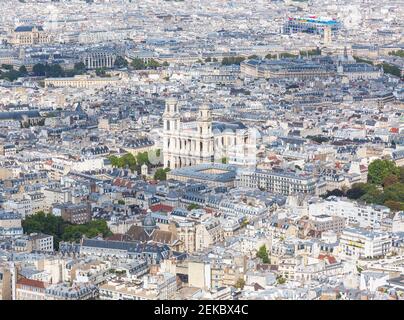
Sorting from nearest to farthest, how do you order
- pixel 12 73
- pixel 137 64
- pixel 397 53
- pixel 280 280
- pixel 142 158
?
1. pixel 280 280
2. pixel 142 158
3. pixel 12 73
4. pixel 137 64
5. pixel 397 53

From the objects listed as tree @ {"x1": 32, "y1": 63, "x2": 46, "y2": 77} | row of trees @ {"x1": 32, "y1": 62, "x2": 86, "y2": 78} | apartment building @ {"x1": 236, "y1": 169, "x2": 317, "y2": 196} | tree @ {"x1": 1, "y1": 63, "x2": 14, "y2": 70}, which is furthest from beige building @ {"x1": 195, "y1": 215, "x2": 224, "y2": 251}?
tree @ {"x1": 1, "y1": 63, "x2": 14, "y2": 70}

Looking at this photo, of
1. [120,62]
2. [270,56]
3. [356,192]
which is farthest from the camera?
[270,56]

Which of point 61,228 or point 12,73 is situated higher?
point 61,228

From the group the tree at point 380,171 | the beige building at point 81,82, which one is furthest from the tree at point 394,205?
the beige building at point 81,82

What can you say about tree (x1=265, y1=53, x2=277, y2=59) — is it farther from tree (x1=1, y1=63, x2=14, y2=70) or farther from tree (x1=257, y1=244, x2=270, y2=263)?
tree (x1=257, y1=244, x2=270, y2=263)

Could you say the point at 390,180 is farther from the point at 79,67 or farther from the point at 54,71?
the point at 79,67

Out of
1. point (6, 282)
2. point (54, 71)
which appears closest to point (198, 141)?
point (6, 282)
